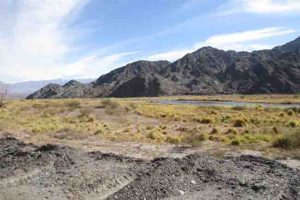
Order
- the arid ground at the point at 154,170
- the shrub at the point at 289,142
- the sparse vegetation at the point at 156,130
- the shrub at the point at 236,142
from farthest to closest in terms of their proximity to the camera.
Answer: the sparse vegetation at the point at 156,130, the shrub at the point at 236,142, the shrub at the point at 289,142, the arid ground at the point at 154,170

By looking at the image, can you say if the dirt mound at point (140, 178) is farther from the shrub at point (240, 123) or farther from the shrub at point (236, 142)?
the shrub at point (240, 123)

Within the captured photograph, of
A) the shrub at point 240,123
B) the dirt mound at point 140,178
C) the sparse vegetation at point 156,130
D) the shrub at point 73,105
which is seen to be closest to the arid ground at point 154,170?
the dirt mound at point 140,178

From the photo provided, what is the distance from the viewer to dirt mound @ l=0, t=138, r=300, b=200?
575 inches

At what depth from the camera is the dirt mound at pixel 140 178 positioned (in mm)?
14617

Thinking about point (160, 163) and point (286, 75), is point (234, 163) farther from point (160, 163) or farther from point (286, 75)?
point (286, 75)

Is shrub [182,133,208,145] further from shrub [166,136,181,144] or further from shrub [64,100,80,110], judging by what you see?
shrub [64,100,80,110]

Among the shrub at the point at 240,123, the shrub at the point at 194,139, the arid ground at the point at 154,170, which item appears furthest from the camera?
the shrub at the point at 240,123

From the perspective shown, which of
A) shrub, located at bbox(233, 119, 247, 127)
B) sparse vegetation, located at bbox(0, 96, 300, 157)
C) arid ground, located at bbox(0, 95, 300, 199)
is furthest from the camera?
shrub, located at bbox(233, 119, 247, 127)

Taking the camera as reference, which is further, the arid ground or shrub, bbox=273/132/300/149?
shrub, bbox=273/132/300/149

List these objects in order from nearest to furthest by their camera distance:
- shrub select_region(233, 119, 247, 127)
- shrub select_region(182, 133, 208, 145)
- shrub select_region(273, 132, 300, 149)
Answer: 1. shrub select_region(273, 132, 300, 149)
2. shrub select_region(182, 133, 208, 145)
3. shrub select_region(233, 119, 247, 127)

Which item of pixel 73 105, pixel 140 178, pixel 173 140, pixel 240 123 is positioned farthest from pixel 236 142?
pixel 73 105

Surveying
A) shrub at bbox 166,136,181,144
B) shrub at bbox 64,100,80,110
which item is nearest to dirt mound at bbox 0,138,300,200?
shrub at bbox 166,136,181,144

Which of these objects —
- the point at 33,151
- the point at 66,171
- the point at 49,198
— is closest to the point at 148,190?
the point at 49,198

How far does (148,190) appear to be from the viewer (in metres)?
14.8
